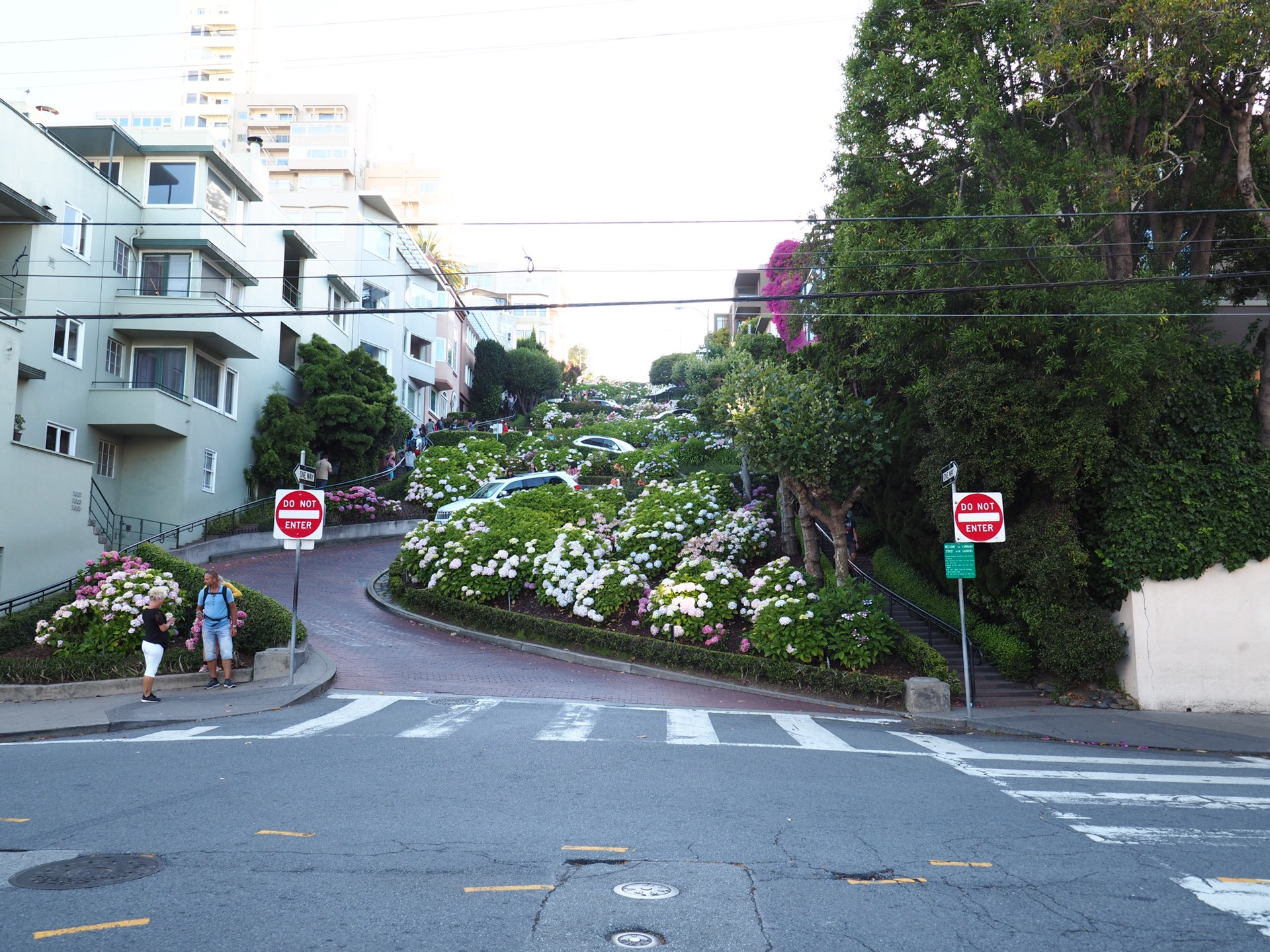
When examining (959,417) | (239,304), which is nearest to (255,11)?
(239,304)

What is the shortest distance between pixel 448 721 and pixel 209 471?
21368 mm

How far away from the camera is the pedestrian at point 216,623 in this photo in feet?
47.7

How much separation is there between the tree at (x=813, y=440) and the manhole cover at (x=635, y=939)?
44.5 ft

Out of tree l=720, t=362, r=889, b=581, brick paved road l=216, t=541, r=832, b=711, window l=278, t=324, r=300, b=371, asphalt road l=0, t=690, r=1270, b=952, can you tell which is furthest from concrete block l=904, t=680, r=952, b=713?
window l=278, t=324, r=300, b=371

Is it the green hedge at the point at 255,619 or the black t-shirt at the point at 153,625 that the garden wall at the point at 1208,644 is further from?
the black t-shirt at the point at 153,625

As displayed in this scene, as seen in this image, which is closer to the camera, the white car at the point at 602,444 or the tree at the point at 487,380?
the white car at the point at 602,444

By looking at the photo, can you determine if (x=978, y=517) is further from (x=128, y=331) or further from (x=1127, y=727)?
(x=128, y=331)

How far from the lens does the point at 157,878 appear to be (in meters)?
5.41

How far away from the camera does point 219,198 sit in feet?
100

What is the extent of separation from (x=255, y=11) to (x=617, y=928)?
112m

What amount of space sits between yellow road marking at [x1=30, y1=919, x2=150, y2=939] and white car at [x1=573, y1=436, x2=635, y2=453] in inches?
1427

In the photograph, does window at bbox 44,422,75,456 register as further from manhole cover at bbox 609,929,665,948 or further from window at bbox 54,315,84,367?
manhole cover at bbox 609,929,665,948

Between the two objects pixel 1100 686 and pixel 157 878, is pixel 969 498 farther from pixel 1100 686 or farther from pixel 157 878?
pixel 157 878

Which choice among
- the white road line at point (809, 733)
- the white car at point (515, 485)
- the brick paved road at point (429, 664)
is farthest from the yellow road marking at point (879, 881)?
the white car at point (515, 485)
